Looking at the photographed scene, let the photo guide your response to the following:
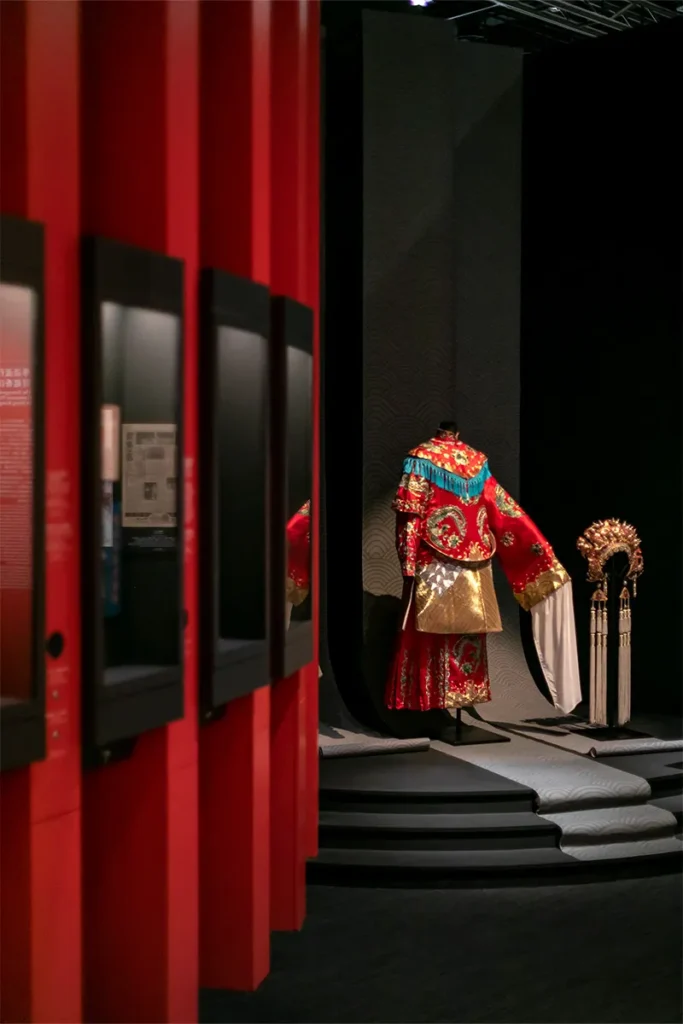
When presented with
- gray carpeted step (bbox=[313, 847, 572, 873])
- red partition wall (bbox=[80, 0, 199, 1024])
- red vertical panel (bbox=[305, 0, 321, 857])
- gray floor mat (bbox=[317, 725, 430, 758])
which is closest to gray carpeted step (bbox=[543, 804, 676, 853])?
gray carpeted step (bbox=[313, 847, 572, 873])

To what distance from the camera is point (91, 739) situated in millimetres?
2623

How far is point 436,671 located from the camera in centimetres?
582

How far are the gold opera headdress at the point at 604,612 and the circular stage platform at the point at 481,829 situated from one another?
0.84m

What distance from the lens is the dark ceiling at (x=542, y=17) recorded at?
Result: 781 cm

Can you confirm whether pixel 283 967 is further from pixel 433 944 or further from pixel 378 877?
pixel 378 877

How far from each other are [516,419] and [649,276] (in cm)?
103

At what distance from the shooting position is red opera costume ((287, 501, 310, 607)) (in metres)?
3.75

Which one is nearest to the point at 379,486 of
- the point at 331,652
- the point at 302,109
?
the point at 331,652

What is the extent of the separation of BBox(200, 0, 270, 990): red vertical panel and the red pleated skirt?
2.36m

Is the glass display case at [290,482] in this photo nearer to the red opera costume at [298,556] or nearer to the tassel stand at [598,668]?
the red opera costume at [298,556]

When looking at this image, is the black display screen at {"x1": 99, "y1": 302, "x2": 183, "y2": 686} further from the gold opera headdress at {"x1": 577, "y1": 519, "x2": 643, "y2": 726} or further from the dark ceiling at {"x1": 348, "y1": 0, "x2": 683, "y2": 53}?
the dark ceiling at {"x1": 348, "y1": 0, "x2": 683, "y2": 53}

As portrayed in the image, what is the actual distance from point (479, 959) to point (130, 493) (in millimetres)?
1960

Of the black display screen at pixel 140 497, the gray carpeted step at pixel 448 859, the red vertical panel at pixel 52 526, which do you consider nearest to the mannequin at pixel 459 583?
the gray carpeted step at pixel 448 859

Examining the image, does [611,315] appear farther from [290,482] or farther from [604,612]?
[290,482]
